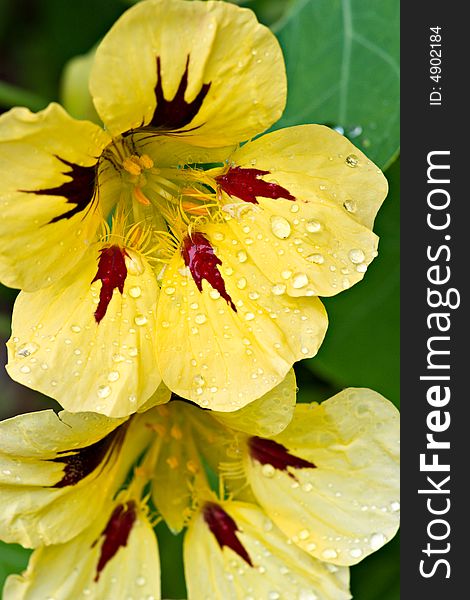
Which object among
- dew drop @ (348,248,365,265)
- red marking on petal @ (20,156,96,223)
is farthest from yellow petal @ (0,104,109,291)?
dew drop @ (348,248,365,265)

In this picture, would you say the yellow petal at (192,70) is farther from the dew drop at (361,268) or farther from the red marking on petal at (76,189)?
the dew drop at (361,268)

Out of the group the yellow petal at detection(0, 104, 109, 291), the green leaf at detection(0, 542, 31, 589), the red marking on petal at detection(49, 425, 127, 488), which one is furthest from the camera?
the green leaf at detection(0, 542, 31, 589)

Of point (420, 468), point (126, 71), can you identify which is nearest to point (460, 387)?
point (420, 468)

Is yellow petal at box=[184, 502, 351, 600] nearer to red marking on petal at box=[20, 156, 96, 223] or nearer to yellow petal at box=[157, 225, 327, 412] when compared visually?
yellow petal at box=[157, 225, 327, 412]

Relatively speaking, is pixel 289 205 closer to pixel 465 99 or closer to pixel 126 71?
pixel 126 71

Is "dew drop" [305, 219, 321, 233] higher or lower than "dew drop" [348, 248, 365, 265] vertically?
higher

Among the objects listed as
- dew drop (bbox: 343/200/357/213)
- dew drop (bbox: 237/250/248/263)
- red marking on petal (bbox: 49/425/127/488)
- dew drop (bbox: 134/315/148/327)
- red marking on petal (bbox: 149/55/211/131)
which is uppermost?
red marking on petal (bbox: 149/55/211/131)

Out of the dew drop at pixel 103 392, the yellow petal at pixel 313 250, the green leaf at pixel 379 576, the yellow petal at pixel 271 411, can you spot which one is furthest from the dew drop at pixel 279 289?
the green leaf at pixel 379 576
